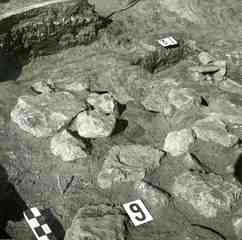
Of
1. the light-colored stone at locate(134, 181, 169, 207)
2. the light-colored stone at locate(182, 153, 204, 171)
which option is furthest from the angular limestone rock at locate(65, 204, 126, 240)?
the light-colored stone at locate(182, 153, 204, 171)

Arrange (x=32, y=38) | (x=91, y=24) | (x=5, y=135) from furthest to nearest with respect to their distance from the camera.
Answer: (x=91, y=24) < (x=32, y=38) < (x=5, y=135)

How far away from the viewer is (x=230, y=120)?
5215mm

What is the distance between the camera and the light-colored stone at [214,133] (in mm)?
4898

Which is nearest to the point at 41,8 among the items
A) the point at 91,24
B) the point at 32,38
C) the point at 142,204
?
the point at 32,38

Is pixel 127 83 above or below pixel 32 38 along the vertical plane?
below

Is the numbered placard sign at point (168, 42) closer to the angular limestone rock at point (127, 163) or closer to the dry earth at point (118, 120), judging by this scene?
the dry earth at point (118, 120)

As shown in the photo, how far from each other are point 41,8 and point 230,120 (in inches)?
105

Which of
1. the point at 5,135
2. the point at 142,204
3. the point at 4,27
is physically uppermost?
the point at 4,27

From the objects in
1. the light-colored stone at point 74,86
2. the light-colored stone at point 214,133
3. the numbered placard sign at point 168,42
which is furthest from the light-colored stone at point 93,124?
the numbered placard sign at point 168,42

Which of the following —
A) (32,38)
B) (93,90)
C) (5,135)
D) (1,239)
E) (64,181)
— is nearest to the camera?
(1,239)

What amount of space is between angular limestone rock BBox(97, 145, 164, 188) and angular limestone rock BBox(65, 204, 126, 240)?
34cm

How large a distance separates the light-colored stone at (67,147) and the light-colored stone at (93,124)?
0.18 metres

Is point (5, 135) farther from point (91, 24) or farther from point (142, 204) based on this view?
point (91, 24)

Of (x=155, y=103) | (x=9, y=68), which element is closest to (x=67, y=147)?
(x=155, y=103)
